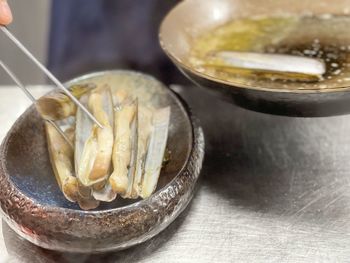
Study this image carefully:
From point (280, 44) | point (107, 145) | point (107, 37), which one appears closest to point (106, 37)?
point (107, 37)

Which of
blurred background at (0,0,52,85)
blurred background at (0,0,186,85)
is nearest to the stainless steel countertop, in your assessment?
blurred background at (0,0,186,85)

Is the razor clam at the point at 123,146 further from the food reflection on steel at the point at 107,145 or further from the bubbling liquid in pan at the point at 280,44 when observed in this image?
the bubbling liquid in pan at the point at 280,44

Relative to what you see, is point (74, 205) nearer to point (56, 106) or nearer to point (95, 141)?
point (95, 141)

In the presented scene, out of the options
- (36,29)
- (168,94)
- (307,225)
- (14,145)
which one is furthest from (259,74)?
(36,29)

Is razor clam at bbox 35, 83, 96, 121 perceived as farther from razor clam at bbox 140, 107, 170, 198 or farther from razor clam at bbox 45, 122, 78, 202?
razor clam at bbox 140, 107, 170, 198

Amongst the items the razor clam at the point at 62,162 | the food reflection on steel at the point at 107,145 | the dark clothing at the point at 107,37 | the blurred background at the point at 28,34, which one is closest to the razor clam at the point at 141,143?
the food reflection on steel at the point at 107,145

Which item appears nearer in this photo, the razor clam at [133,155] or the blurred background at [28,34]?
the razor clam at [133,155]
